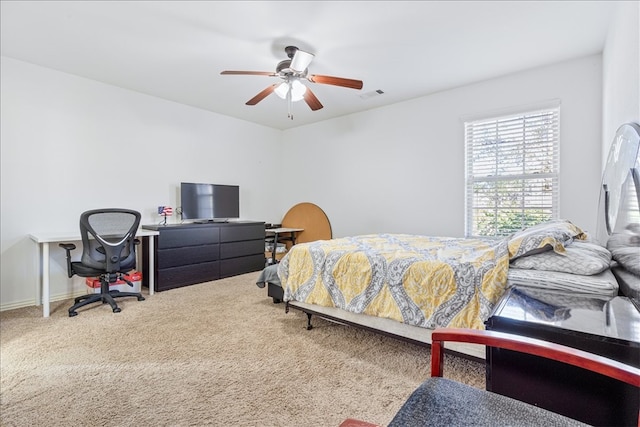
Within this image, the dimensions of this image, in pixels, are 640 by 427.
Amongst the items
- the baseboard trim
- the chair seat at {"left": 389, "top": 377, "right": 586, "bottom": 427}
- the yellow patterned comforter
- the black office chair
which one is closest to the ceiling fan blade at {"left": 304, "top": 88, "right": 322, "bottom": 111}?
the yellow patterned comforter

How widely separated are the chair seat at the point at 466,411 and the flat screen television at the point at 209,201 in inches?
163

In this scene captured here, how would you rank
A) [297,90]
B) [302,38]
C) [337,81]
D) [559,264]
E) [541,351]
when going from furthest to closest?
1. [297,90]
2. [337,81]
3. [302,38]
4. [559,264]
5. [541,351]

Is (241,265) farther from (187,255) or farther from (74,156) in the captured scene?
(74,156)

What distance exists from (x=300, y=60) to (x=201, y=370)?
2613mm

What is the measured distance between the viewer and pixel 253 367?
199 cm

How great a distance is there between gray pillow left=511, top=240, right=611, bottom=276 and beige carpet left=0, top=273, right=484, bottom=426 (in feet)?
2.51

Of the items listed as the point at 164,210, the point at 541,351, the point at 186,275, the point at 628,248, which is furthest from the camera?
the point at 164,210

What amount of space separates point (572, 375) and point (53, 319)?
384 centimetres

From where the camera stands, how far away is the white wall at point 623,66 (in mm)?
1511

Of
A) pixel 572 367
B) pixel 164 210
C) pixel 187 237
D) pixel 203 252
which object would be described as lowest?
pixel 203 252

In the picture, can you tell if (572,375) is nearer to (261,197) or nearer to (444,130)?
(444,130)

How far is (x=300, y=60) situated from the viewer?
2775mm

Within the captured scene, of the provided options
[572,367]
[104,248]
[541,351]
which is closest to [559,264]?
[572,367]

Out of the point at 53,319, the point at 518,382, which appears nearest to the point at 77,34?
the point at 53,319
